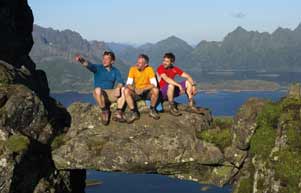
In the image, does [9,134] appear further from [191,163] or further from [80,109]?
[191,163]

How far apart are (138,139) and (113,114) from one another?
2290 millimetres

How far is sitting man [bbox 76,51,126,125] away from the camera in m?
22.0

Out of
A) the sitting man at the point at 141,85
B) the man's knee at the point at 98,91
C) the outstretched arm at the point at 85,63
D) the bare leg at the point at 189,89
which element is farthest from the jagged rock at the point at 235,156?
the outstretched arm at the point at 85,63

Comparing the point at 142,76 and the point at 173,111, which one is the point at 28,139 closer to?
the point at 142,76

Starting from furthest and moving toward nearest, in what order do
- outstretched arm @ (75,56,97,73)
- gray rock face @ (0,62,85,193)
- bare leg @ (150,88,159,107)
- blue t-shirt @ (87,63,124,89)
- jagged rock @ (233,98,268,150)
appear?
blue t-shirt @ (87,63,124,89) → bare leg @ (150,88,159,107) → jagged rock @ (233,98,268,150) → outstretched arm @ (75,56,97,73) → gray rock face @ (0,62,85,193)

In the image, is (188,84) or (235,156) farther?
(188,84)

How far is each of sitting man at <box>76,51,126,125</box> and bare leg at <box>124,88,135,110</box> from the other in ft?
1.19

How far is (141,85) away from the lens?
22656 mm

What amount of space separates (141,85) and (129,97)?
1075 mm

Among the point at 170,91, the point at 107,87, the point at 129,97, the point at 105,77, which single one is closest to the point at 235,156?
the point at 170,91

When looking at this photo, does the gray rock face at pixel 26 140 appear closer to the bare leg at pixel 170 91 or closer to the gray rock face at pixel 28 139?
the gray rock face at pixel 28 139

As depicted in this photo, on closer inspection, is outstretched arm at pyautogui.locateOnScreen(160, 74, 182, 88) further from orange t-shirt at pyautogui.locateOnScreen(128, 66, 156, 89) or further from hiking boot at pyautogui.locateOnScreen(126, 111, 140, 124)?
hiking boot at pyautogui.locateOnScreen(126, 111, 140, 124)

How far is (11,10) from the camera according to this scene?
3438 cm

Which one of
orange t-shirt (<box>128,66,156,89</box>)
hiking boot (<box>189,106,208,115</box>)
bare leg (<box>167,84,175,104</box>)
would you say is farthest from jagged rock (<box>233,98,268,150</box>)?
orange t-shirt (<box>128,66,156,89</box>)
